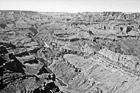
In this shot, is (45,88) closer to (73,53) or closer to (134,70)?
(134,70)

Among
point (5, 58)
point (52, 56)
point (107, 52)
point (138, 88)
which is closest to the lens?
point (138, 88)

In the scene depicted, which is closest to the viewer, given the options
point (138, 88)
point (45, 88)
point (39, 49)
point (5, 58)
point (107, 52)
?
point (138, 88)

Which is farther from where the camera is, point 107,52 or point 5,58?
point 107,52

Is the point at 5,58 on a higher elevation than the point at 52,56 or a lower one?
higher

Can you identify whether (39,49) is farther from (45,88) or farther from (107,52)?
(45,88)

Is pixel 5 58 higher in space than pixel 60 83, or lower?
higher

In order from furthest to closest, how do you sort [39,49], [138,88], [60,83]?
[39,49] < [60,83] < [138,88]

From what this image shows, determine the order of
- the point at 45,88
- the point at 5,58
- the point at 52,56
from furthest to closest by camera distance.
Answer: the point at 52,56 < the point at 5,58 < the point at 45,88

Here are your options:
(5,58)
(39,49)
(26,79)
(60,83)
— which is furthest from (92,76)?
(39,49)

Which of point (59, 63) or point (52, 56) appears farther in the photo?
point (52, 56)

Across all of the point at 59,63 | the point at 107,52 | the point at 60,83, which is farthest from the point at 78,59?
the point at 60,83
